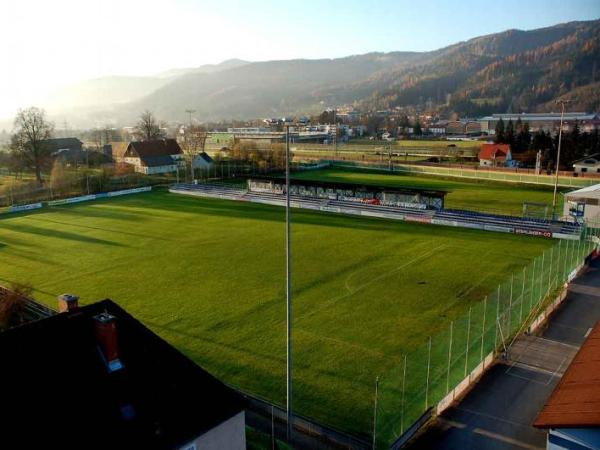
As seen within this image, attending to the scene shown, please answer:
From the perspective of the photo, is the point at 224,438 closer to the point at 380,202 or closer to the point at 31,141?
the point at 380,202

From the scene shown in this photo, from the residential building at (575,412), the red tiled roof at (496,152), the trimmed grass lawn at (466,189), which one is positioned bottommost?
the trimmed grass lawn at (466,189)

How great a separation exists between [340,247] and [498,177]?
35.4 meters

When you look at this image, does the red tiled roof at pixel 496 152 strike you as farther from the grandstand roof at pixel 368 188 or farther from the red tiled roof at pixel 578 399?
the red tiled roof at pixel 578 399

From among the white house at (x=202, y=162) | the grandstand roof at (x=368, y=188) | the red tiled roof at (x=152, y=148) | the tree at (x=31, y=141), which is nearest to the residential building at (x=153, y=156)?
the red tiled roof at (x=152, y=148)

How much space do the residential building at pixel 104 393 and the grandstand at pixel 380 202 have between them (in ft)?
101

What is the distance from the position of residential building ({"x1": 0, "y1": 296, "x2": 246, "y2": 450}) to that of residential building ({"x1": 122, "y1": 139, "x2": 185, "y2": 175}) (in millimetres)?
61189

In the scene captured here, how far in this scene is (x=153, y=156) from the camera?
7456cm

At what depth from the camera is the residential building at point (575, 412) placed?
10.7 metres

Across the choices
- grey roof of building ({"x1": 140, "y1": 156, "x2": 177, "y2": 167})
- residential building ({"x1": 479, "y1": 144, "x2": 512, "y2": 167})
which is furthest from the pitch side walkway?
grey roof of building ({"x1": 140, "y1": 156, "x2": 177, "y2": 167})

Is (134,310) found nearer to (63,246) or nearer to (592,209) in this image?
(63,246)

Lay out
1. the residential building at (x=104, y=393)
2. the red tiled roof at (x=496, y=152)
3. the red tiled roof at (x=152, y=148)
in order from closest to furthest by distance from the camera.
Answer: the residential building at (x=104, y=393), the red tiled roof at (x=496, y=152), the red tiled roof at (x=152, y=148)

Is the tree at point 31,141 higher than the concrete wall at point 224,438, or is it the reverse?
the tree at point 31,141

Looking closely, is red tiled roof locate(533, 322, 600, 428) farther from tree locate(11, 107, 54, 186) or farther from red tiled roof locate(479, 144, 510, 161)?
red tiled roof locate(479, 144, 510, 161)

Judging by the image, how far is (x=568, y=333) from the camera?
64.3ft
